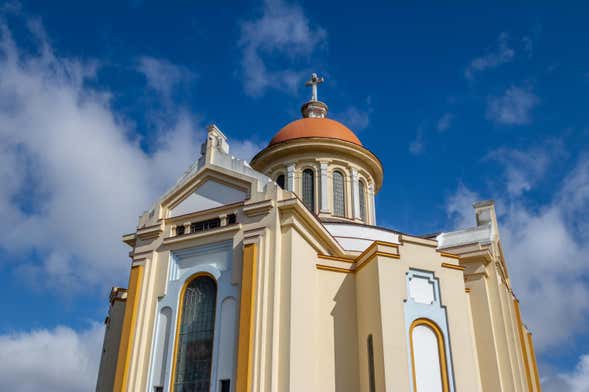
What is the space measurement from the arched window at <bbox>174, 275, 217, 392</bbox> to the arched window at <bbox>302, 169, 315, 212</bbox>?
26.5 feet

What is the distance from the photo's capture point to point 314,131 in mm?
25281

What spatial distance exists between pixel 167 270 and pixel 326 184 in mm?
8788

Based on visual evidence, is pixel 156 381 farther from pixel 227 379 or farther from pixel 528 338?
pixel 528 338

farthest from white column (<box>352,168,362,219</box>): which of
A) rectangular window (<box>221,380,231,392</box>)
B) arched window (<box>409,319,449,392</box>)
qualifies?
rectangular window (<box>221,380,231,392</box>)

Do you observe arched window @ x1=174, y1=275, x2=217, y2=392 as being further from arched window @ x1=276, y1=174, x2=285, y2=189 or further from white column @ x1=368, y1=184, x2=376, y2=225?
white column @ x1=368, y1=184, x2=376, y2=225

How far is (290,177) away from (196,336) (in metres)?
9.96

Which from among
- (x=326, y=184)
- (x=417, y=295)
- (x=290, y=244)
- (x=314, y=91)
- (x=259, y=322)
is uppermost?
(x=314, y=91)

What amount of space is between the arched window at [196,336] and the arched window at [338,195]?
8556mm

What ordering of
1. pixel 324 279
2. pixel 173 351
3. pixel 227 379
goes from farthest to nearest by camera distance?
1. pixel 324 279
2. pixel 173 351
3. pixel 227 379

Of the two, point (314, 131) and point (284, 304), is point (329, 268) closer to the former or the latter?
point (284, 304)

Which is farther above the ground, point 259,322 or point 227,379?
point 259,322

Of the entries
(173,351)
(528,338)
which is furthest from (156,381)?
(528,338)

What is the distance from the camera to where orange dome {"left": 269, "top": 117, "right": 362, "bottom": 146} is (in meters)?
25.2

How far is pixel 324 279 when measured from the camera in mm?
17047
